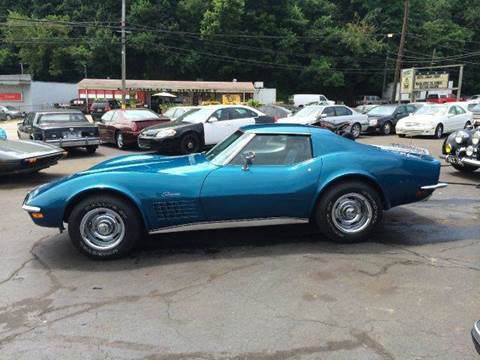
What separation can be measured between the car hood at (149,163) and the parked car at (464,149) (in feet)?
19.4

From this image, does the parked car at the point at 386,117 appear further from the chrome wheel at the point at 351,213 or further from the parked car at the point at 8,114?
the parked car at the point at 8,114

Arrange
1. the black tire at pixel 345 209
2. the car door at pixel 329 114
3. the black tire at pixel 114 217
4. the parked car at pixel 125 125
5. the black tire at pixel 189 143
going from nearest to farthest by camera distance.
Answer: the black tire at pixel 114 217 → the black tire at pixel 345 209 → the black tire at pixel 189 143 → the parked car at pixel 125 125 → the car door at pixel 329 114

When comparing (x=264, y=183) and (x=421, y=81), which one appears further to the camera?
(x=421, y=81)

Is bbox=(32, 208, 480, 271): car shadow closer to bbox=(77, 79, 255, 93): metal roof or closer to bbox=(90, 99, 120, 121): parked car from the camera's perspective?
bbox=(90, 99, 120, 121): parked car

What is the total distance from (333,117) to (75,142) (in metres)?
10.0

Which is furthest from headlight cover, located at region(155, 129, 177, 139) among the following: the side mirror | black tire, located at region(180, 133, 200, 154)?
the side mirror

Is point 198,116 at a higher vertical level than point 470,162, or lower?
higher

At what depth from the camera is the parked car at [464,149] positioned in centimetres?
907

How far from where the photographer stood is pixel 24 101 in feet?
170

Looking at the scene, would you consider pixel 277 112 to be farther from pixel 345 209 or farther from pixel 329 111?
pixel 345 209

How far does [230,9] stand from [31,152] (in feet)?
173

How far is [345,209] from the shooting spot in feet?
17.6

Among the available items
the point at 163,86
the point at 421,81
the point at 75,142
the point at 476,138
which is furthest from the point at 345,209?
→ the point at 163,86

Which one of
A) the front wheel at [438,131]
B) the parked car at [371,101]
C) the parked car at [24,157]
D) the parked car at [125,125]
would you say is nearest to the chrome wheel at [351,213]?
the parked car at [24,157]
